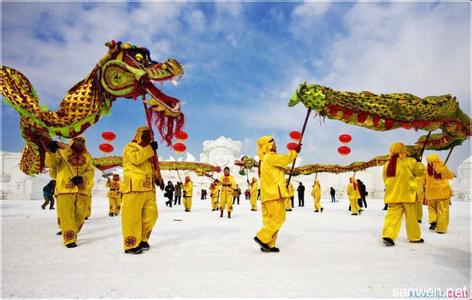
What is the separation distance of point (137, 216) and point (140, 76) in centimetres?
204

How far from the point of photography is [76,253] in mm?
4422

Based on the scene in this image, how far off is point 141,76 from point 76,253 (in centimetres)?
271

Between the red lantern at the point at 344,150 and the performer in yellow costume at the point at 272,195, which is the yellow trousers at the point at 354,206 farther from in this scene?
the performer in yellow costume at the point at 272,195

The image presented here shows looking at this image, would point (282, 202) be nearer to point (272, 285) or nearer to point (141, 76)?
point (272, 285)

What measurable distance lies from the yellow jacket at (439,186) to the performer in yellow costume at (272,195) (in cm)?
380

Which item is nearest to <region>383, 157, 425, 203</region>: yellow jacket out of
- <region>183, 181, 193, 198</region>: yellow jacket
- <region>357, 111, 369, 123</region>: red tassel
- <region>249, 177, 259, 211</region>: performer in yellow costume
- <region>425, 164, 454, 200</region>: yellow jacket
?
<region>357, 111, 369, 123</region>: red tassel

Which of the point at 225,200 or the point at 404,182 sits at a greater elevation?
the point at 404,182

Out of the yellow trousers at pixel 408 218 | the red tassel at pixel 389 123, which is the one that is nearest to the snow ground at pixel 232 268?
the yellow trousers at pixel 408 218

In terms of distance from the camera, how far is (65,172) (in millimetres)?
5309

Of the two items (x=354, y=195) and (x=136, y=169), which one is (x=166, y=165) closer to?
(x=354, y=195)

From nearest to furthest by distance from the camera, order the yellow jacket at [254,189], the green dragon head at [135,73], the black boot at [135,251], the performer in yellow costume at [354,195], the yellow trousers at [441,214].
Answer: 1. the black boot at [135,251]
2. the green dragon head at [135,73]
3. the yellow trousers at [441,214]
4. the performer in yellow costume at [354,195]
5. the yellow jacket at [254,189]

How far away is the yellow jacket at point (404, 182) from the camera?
201 inches

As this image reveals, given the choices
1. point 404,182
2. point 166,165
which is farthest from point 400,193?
point 166,165

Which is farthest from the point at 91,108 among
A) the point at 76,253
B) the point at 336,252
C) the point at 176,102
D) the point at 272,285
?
the point at 336,252
